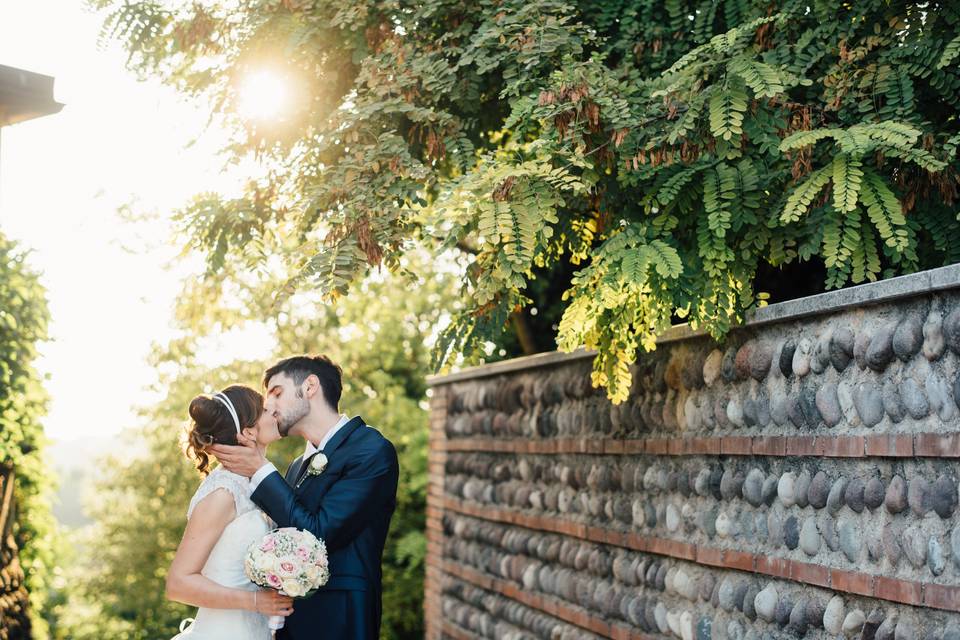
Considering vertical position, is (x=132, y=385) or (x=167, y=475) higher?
(x=132, y=385)

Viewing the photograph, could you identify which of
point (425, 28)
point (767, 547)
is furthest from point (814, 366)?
point (425, 28)

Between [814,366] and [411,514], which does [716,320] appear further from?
[411,514]

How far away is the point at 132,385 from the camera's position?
18.4 m

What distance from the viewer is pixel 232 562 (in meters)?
4.70

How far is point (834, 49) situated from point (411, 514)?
13.4 m

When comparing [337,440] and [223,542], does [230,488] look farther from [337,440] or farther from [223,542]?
[337,440]

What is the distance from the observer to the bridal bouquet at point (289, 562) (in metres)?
4.29

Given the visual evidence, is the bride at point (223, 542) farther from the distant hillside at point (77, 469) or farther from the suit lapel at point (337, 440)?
the distant hillside at point (77, 469)

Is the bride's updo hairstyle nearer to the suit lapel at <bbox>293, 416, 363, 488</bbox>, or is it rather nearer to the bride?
the bride

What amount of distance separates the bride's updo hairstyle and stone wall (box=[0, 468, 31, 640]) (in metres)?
4.86

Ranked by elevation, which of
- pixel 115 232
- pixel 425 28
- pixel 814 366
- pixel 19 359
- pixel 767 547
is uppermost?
pixel 115 232

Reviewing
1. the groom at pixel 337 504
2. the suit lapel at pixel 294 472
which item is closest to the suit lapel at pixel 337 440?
the groom at pixel 337 504

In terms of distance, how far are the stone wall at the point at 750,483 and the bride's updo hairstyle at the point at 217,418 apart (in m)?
2.28

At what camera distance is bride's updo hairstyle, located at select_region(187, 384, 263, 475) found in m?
4.75
